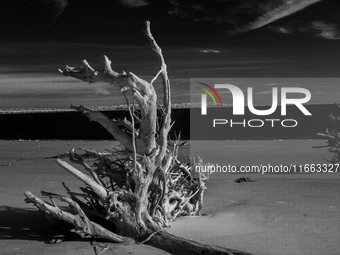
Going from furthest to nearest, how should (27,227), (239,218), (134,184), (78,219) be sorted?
1. (239,218)
2. (27,227)
3. (134,184)
4. (78,219)

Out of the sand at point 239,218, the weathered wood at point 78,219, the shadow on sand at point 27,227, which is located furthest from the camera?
the shadow on sand at point 27,227

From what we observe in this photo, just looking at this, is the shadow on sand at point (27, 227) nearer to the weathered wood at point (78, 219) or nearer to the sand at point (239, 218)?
the sand at point (239, 218)

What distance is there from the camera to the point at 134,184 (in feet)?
20.5

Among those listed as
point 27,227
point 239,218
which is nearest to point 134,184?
point 27,227

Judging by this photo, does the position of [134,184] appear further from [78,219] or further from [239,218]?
[239,218]

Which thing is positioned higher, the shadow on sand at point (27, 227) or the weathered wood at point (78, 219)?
the weathered wood at point (78, 219)

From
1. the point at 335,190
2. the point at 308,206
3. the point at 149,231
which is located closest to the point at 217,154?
the point at 335,190

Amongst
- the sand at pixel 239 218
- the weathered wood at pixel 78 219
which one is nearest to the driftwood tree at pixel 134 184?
the weathered wood at pixel 78 219

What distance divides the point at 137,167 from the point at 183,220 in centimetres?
159

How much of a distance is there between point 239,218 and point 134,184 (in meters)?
2.39

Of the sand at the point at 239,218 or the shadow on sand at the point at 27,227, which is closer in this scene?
the sand at the point at 239,218

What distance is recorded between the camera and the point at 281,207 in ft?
28.5

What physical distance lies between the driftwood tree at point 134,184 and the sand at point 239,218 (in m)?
0.26

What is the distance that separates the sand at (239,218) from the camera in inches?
238
